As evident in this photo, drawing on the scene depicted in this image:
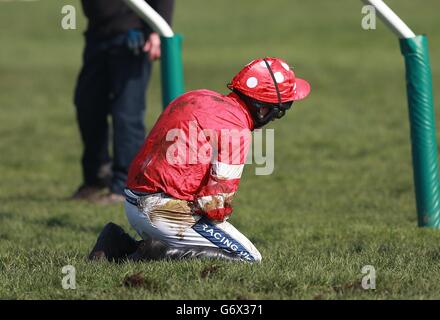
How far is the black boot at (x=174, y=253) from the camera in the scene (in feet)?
21.2

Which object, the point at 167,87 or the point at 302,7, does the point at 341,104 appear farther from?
the point at 302,7

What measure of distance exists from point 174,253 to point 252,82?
3.82 ft

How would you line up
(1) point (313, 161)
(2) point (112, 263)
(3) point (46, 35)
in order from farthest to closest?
(3) point (46, 35) < (1) point (313, 161) < (2) point (112, 263)

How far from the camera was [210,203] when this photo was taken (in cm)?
635

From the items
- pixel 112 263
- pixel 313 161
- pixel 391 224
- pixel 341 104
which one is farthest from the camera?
pixel 341 104

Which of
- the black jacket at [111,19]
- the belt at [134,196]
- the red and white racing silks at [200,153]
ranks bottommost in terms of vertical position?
the belt at [134,196]

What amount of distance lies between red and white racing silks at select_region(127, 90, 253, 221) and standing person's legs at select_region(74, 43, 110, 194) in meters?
3.64

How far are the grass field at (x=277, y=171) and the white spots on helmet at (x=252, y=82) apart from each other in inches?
42.9

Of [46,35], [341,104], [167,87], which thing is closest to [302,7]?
[46,35]

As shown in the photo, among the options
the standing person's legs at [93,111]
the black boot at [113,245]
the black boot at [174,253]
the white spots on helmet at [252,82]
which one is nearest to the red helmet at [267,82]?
the white spots on helmet at [252,82]

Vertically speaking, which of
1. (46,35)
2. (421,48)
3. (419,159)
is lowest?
(46,35)

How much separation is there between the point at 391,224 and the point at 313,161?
15.0ft

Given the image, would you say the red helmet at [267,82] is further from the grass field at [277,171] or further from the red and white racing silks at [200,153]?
the grass field at [277,171]

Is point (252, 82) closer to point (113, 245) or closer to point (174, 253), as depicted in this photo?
point (174, 253)
